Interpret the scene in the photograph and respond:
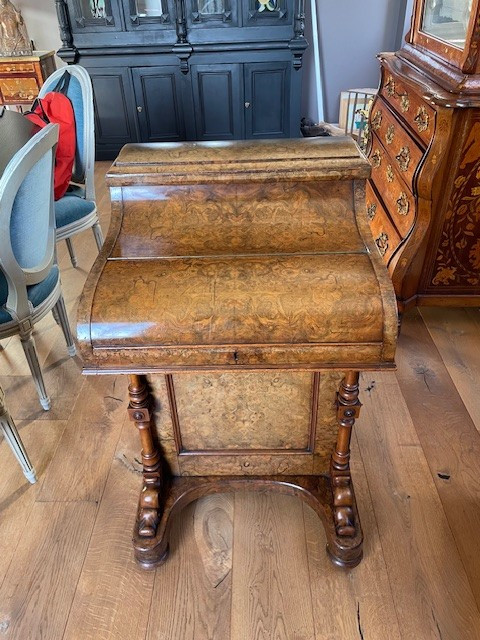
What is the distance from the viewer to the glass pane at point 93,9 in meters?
3.77

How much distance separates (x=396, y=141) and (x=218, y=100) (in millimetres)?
2361

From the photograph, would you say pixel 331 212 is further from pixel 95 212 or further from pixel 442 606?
pixel 95 212

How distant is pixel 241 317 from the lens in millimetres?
964

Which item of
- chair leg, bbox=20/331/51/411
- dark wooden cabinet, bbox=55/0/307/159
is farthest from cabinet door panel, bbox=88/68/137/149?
chair leg, bbox=20/331/51/411

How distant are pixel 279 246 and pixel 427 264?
4.11 ft

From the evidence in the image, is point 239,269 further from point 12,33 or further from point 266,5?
point 12,33

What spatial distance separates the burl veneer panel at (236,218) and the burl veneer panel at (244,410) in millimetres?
355

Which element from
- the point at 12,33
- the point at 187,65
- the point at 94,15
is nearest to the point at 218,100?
the point at 187,65

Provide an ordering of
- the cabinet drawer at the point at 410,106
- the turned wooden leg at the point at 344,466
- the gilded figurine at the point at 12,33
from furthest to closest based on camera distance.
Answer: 1. the gilded figurine at the point at 12,33
2. the cabinet drawer at the point at 410,106
3. the turned wooden leg at the point at 344,466

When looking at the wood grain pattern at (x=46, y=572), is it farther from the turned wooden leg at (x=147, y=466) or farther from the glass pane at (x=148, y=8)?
the glass pane at (x=148, y=8)

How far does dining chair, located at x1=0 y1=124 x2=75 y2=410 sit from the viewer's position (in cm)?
148

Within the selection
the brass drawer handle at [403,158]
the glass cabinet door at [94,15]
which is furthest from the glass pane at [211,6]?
the brass drawer handle at [403,158]

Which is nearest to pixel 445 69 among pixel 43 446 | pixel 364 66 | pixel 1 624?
pixel 43 446

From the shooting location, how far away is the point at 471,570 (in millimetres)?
1380
